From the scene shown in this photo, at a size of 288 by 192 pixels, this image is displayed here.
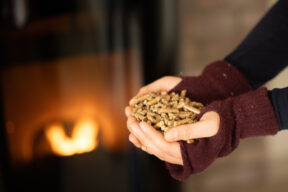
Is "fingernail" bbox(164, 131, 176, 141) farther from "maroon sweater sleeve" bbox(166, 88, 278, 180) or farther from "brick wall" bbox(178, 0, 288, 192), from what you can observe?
"brick wall" bbox(178, 0, 288, 192)

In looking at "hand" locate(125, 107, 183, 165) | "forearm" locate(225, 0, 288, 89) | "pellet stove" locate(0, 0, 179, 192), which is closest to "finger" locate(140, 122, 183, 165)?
"hand" locate(125, 107, 183, 165)

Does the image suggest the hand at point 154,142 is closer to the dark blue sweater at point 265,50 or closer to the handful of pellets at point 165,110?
the handful of pellets at point 165,110

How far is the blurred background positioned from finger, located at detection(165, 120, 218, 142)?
57 cm

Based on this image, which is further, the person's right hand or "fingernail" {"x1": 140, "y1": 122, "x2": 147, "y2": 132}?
the person's right hand

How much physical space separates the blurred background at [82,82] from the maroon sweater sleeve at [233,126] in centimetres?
55

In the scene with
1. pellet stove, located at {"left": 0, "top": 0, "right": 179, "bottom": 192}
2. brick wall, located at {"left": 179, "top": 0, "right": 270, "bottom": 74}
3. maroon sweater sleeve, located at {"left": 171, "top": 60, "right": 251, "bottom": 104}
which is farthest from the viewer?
brick wall, located at {"left": 179, "top": 0, "right": 270, "bottom": 74}

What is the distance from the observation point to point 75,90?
3.43ft

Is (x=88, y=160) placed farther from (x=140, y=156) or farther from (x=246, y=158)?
(x=246, y=158)

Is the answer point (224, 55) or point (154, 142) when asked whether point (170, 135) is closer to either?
point (154, 142)

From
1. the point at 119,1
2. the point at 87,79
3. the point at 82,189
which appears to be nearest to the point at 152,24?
the point at 119,1

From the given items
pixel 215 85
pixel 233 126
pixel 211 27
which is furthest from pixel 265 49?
pixel 211 27

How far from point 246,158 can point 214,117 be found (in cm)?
85

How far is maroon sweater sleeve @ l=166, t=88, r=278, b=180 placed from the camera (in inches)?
19.6

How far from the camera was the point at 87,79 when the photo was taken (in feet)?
3.46
